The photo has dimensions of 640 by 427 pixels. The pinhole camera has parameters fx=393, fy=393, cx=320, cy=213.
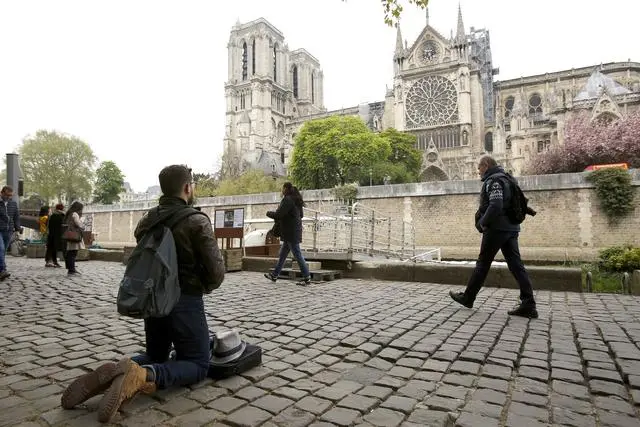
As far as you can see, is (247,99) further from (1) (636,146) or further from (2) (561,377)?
(2) (561,377)

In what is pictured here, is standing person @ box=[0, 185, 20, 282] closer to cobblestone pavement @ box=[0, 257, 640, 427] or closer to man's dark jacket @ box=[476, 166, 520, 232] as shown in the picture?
cobblestone pavement @ box=[0, 257, 640, 427]

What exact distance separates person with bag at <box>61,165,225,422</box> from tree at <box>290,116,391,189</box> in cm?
3046

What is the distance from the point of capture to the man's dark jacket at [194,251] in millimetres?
2328

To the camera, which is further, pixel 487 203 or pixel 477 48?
pixel 477 48

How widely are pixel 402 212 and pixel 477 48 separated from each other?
1994 inches

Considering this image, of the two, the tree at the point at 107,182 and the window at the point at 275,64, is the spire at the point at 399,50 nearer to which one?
the window at the point at 275,64

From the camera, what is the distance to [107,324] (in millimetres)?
4039

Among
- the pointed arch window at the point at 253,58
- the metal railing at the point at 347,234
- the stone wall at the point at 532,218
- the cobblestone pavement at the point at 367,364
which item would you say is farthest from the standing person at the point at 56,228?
the pointed arch window at the point at 253,58

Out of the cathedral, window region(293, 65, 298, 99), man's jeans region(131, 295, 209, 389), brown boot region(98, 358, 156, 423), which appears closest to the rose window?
the cathedral

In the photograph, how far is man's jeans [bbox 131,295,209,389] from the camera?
227cm

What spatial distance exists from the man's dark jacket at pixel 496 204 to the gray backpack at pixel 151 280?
11.8 ft

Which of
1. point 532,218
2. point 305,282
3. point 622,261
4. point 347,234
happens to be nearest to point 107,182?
point 347,234

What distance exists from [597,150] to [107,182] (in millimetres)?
52957

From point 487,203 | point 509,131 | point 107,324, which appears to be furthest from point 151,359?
point 509,131
